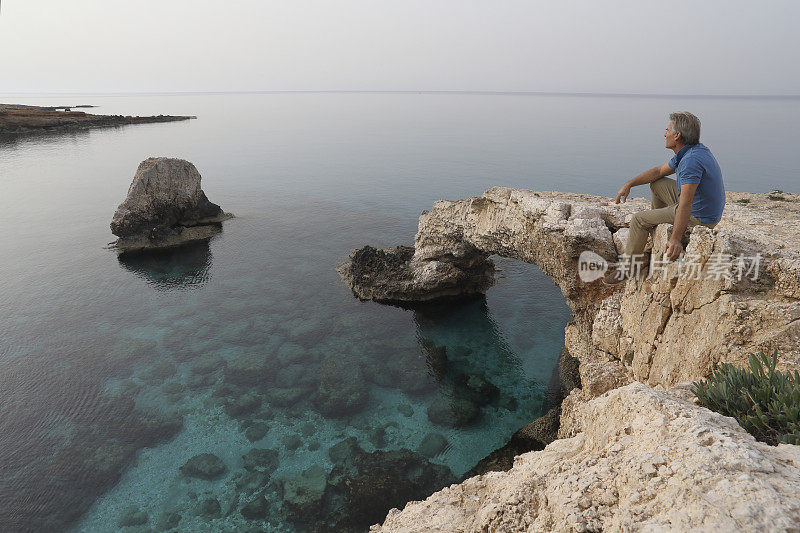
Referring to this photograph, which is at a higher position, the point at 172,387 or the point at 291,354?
the point at 291,354

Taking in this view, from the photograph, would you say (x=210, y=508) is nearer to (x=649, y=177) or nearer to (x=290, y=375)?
(x=290, y=375)

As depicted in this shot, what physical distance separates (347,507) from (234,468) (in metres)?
4.11

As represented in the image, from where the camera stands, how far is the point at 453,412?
15.3 m

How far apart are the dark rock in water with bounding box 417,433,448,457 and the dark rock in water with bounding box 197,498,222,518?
6.35 m

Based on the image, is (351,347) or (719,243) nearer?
(719,243)

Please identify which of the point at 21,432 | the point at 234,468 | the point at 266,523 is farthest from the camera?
the point at 21,432

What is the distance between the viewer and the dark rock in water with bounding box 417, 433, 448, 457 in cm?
1352

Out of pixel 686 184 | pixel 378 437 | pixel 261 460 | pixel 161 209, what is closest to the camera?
pixel 686 184

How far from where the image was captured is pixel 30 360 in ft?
57.8

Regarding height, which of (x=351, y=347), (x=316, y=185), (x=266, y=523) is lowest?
(x=266, y=523)

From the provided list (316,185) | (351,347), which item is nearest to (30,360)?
(351,347)

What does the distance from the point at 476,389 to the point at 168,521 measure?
443 inches

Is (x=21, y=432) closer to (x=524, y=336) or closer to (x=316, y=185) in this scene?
(x=524, y=336)

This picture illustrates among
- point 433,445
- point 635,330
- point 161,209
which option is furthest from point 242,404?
point 161,209
